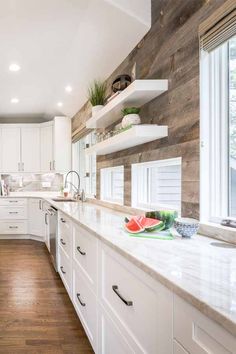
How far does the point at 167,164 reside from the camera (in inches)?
94.6

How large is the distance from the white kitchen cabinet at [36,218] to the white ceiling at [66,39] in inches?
86.0

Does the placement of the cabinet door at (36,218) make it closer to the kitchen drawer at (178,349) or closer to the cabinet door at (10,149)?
the cabinet door at (10,149)

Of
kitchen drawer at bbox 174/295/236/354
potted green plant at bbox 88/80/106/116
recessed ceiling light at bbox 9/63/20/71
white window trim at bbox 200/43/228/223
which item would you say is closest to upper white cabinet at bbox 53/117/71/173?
recessed ceiling light at bbox 9/63/20/71

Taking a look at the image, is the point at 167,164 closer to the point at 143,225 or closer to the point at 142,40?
the point at 143,225

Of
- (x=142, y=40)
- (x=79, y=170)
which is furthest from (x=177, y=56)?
(x=79, y=170)

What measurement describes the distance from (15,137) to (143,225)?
17.8ft

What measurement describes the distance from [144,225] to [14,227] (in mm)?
4967

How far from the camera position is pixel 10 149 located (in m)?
6.58

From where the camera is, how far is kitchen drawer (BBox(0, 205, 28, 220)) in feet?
20.4

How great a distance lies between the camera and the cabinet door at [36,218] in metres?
5.98

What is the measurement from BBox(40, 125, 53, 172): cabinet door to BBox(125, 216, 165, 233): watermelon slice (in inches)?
192

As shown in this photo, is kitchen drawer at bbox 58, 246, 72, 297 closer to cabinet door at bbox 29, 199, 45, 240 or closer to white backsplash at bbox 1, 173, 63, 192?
cabinet door at bbox 29, 199, 45, 240

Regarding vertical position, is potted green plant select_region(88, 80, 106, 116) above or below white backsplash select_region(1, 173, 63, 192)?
above

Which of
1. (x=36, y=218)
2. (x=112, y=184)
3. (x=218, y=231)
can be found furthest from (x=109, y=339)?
(x=36, y=218)
